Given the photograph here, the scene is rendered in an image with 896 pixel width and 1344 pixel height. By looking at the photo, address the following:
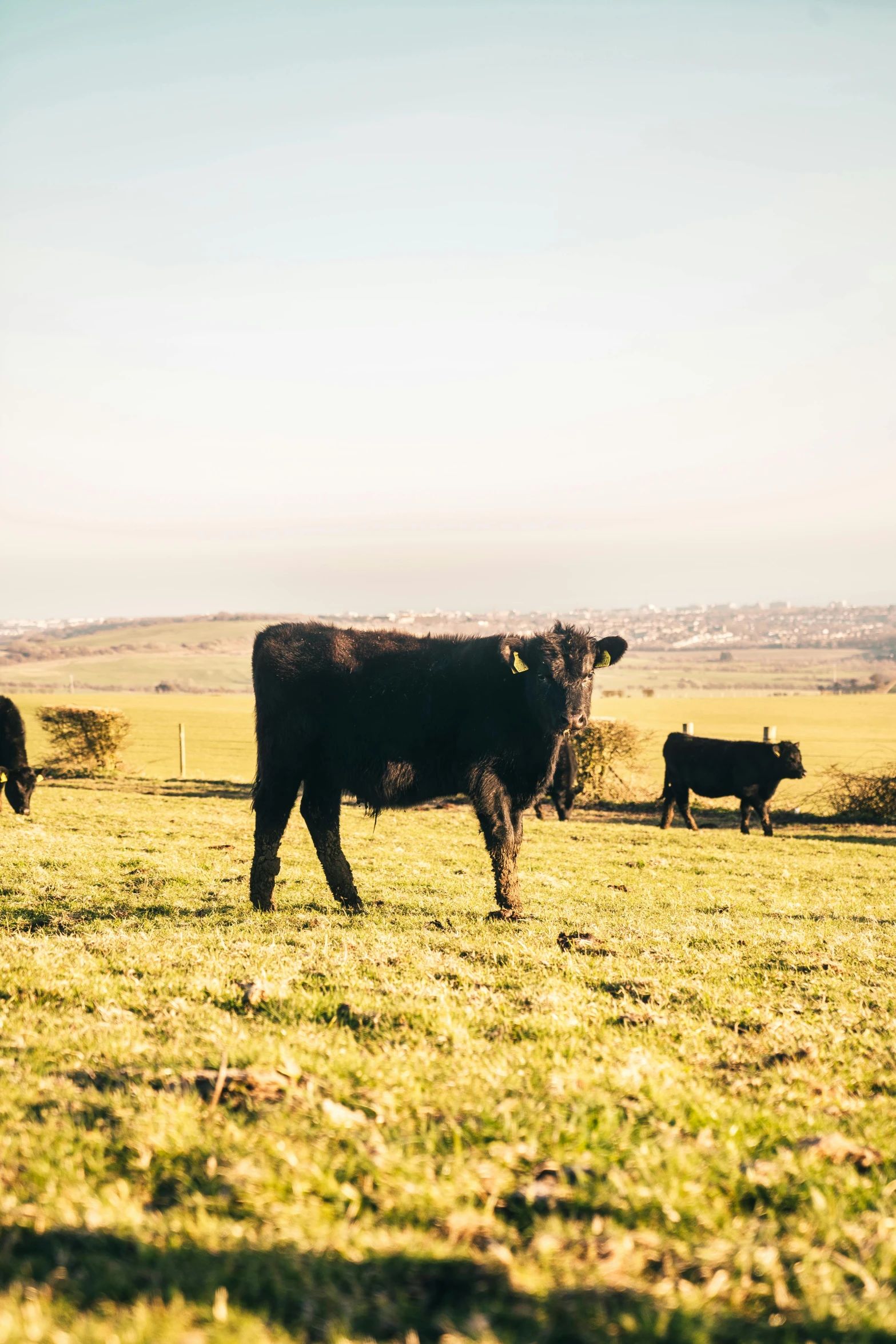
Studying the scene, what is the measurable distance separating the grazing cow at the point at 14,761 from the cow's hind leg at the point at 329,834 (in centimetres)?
1314

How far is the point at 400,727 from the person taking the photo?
31.2 feet

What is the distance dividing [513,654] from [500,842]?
2.11m

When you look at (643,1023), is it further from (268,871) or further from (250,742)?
(250,742)

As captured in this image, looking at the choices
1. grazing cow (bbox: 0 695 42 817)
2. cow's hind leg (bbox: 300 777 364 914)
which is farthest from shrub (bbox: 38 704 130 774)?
cow's hind leg (bbox: 300 777 364 914)

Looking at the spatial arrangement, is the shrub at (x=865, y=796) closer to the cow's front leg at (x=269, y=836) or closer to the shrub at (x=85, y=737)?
the cow's front leg at (x=269, y=836)

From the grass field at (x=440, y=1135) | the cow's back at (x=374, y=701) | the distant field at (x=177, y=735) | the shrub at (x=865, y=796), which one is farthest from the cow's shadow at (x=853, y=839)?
the distant field at (x=177, y=735)

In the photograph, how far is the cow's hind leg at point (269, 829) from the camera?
9672 millimetres

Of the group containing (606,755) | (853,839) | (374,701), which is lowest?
Answer: (853,839)

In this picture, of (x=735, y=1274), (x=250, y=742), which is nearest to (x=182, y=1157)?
(x=735, y=1274)

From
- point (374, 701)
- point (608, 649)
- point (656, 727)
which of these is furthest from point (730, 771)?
point (656, 727)

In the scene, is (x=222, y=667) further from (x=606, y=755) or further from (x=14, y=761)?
(x=14, y=761)

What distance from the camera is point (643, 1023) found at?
18.0 feet

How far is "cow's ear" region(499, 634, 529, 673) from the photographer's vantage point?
32.3 feet

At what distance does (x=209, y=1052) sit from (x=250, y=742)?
4409cm
